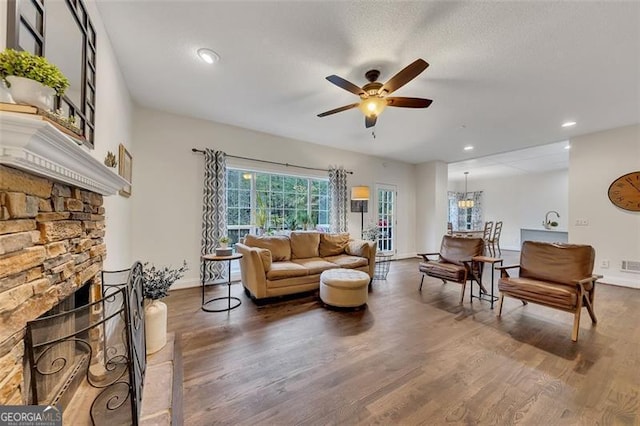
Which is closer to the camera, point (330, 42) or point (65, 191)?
point (65, 191)

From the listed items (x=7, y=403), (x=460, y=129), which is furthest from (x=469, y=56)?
(x=7, y=403)

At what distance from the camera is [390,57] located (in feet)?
8.20

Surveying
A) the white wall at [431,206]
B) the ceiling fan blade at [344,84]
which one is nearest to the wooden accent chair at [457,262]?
the ceiling fan blade at [344,84]

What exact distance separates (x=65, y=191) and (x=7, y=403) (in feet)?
3.11

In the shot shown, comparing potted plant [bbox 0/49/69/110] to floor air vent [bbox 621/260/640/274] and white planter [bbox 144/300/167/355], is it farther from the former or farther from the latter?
floor air vent [bbox 621/260/640/274]

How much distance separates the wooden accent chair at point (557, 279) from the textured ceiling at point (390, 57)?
1.94 m

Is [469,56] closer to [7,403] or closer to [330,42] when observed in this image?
[330,42]

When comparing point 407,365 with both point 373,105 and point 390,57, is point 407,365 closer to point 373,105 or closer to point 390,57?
point 373,105

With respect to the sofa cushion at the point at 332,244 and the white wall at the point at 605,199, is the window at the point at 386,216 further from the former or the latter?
the white wall at the point at 605,199

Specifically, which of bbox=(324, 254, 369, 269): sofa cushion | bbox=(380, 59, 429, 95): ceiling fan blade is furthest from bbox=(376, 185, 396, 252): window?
bbox=(380, 59, 429, 95): ceiling fan blade

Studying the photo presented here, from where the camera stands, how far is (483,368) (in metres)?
2.04

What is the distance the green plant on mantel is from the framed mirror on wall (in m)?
0.17

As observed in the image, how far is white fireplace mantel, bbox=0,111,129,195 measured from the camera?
75cm

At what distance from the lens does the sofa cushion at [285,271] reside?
340 cm
